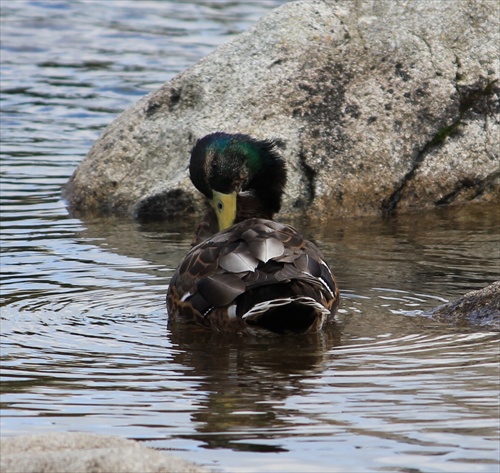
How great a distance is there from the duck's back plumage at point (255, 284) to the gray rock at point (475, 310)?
0.71 meters

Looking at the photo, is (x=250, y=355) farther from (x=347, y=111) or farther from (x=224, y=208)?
(x=347, y=111)

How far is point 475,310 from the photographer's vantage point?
7.23 m

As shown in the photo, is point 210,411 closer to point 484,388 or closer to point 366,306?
point 484,388

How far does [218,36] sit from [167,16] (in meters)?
2.67

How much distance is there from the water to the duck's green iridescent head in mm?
737

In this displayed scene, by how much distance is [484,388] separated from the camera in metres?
5.59

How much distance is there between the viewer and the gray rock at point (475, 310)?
7098 mm

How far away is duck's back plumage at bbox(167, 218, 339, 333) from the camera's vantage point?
6.71m

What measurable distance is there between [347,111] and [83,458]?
7740 mm

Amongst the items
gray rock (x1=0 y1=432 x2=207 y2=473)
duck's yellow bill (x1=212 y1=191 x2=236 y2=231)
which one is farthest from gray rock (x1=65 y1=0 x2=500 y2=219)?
gray rock (x1=0 y1=432 x2=207 y2=473)

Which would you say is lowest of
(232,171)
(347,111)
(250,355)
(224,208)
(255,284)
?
(250,355)

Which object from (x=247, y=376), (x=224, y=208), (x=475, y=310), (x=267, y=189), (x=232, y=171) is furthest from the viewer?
(x=267, y=189)

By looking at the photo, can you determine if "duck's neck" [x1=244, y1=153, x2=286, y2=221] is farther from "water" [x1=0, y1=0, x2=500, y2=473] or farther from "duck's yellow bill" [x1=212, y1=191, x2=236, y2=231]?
"water" [x1=0, y1=0, x2=500, y2=473]

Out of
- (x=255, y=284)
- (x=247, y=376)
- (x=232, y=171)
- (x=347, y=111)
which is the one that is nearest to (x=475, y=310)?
(x=255, y=284)
